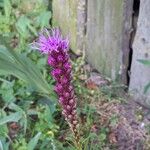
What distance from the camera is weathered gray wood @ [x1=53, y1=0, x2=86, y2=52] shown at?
9.59 ft

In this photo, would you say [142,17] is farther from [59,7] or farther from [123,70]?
[59,7]

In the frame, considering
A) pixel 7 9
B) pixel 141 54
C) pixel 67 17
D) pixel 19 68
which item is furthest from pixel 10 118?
pixel 7 9

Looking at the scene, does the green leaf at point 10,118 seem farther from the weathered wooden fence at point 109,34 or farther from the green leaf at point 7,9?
the green leaf at point 7,9

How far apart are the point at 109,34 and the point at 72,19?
39 centimetres

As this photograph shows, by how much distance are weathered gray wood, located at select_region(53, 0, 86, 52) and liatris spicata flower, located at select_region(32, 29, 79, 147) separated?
4.92 feet

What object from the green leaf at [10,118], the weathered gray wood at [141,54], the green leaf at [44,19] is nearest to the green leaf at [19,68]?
the green leaf at [10,118]

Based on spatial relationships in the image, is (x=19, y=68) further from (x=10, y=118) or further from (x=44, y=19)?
(x=44, y=19)

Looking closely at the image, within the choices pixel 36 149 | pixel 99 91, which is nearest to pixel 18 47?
pixel 99 91

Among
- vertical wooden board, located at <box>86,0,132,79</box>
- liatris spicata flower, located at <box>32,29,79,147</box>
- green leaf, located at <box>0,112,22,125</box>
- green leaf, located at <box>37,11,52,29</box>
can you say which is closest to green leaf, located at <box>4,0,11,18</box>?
green leaf, located at <box>37,11,52,29</box>

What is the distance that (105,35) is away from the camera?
2773mm

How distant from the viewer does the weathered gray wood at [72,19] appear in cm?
292

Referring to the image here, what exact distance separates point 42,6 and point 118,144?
1.22 m

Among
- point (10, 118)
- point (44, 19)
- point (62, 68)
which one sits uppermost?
point (62, 68)

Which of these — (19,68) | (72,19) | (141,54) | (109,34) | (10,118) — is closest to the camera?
(19,68)
